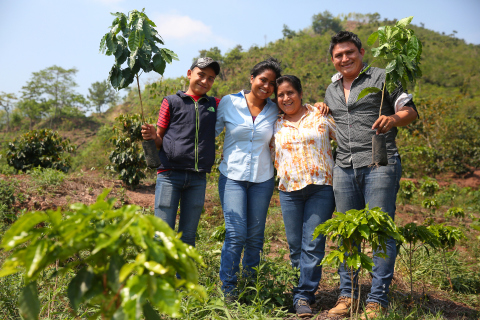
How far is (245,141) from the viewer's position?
9.17 feet

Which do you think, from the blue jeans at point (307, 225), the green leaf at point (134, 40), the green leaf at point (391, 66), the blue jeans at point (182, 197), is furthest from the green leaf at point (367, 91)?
the green leaf at point (134, 40)

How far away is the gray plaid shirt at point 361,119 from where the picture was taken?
100 inches

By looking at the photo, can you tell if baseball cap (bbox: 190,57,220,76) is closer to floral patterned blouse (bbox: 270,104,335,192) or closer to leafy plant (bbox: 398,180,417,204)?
floral patterned blouse (bbox: 270,104,335,192)

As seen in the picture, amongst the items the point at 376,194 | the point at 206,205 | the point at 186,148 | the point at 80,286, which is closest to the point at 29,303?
the point at 80,286

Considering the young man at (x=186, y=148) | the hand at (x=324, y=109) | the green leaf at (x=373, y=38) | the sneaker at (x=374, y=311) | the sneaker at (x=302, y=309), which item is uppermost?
the green leaf at (x=373, y=38)

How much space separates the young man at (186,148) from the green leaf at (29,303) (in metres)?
1.60

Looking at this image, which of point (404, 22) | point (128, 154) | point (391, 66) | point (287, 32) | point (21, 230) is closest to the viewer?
point (21, 230)

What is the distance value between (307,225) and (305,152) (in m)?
0.56

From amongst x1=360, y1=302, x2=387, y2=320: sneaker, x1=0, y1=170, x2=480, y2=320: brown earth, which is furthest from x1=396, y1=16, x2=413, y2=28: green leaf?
x1=0, y1=170, x2=480, y2=320: brown earth

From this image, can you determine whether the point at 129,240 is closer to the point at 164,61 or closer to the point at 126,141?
the point at 164,61

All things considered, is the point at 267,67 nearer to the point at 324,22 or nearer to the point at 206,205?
the point at 206,205

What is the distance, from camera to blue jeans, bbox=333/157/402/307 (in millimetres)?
2465

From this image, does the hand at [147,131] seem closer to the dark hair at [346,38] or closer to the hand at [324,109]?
the hand at [324,109]

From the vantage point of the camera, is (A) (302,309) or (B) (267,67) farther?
(B) (267,67)
